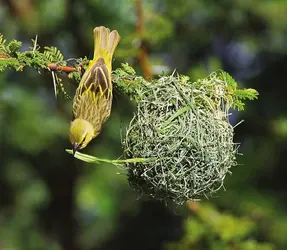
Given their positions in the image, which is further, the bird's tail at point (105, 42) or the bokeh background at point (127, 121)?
the bokeh background at point (127, 121)

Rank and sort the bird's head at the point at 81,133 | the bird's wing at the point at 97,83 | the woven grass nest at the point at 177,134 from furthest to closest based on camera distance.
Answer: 1. the bird's head at the point at 81,133
2. the bird's wing at the point at 97,83
3. the woven grass nest at the point at 177,134

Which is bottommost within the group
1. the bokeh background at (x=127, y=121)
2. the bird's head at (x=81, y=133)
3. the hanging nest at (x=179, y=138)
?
the hanging nest at (x=179, y=138)

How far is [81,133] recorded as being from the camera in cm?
337

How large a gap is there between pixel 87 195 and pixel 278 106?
1.78 m

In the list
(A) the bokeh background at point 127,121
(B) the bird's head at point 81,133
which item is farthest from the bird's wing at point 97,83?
(A) the bokeh background at point 127,121

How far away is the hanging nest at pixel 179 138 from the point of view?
2.78m

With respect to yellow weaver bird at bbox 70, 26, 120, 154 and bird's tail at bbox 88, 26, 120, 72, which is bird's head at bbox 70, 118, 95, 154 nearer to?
yellow weaver bird at bbox 70, 26, 120, 154

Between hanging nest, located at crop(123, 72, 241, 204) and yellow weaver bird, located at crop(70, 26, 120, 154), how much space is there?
26 centimetres

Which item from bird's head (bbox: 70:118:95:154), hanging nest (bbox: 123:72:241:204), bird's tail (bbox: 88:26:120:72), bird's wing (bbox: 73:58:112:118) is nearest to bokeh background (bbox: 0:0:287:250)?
bird's tail (bbox: 88:26:120:72)

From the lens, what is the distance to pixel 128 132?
2.90 meters

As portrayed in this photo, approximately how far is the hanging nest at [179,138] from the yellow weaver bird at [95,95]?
0.26 m

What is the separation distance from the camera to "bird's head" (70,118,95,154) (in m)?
3.35

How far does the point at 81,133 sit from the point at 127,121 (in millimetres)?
1577

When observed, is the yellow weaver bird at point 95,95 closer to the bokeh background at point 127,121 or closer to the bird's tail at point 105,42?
the bird's tail at point 105,42
